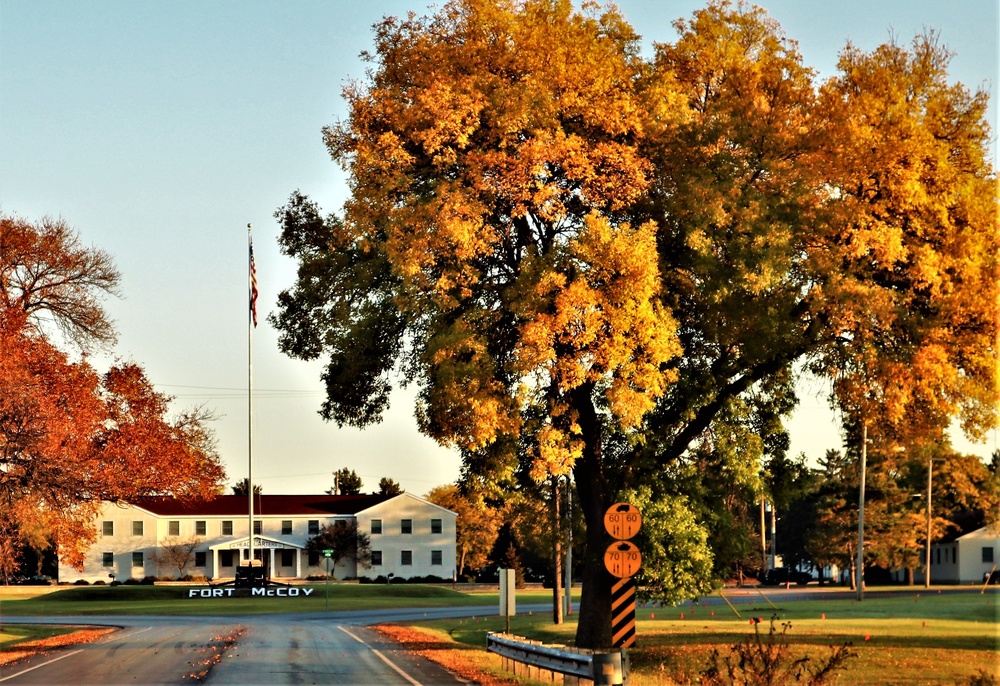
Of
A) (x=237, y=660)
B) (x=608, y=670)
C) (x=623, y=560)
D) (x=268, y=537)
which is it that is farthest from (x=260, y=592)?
(x=608, y=670)

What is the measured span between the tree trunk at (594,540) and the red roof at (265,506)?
256ft

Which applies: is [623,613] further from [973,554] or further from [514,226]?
[973,554]

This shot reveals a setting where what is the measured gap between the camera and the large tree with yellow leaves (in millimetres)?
25469

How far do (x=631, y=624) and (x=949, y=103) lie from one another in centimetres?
1295

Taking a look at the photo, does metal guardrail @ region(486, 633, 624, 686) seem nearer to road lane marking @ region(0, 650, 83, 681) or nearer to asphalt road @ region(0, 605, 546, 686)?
asphalt road @ region(0, 605, 546, 686)

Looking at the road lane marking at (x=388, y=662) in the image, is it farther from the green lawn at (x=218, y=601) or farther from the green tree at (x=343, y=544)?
the green tree at (x=343, y=544)

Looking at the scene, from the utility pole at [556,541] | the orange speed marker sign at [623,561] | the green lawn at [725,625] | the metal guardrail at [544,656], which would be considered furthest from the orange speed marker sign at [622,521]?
the utility pole at [556,541]

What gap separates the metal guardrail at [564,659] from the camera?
18.4m

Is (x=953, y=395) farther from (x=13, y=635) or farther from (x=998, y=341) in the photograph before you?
(x=13, y=635)

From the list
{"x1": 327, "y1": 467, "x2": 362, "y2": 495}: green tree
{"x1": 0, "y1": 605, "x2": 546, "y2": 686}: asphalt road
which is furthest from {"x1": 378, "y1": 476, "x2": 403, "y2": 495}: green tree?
{"x1": 0, "y1": 605, "x2": 546, "y2": 686}: asphalt road

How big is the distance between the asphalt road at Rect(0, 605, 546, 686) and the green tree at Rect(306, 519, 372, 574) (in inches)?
2180

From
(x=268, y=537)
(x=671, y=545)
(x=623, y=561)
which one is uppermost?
(x=623, y=561)

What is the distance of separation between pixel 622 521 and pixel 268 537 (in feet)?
291

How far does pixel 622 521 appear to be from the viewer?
18922mm
